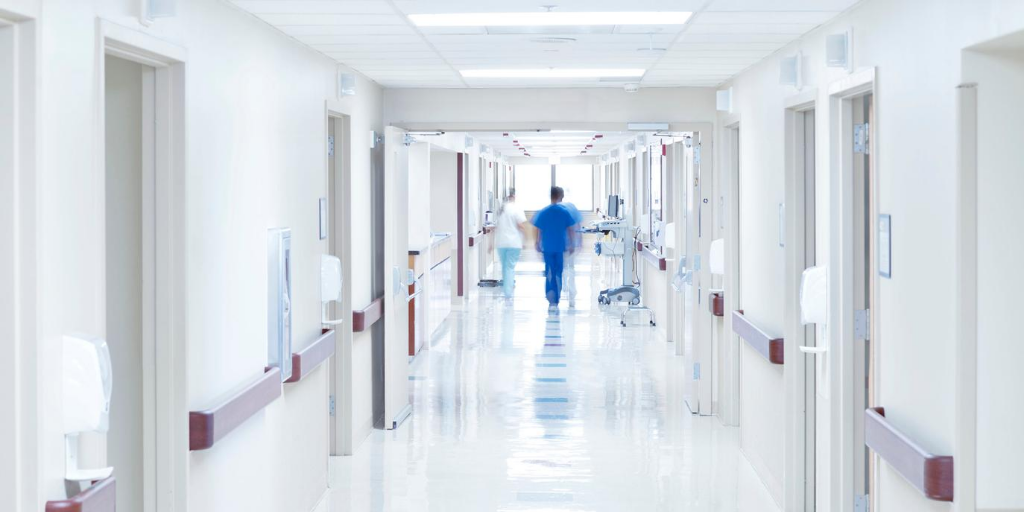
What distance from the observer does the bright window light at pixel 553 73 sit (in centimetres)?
674

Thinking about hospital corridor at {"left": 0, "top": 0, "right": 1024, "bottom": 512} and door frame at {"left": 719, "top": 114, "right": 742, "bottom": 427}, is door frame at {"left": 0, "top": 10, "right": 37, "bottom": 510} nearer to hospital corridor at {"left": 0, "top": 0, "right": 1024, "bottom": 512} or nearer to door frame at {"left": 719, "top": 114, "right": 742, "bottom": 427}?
hospital corridor at {"left": 0, "top": 0, "right": 1024, "bottom": 512}

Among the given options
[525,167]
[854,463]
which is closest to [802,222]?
[854,463]

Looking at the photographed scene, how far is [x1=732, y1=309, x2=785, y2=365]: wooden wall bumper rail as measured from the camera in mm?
5488

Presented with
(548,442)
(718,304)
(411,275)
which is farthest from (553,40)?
(411,275)

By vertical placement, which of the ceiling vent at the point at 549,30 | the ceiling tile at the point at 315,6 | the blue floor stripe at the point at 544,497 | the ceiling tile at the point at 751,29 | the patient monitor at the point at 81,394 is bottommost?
the blue floor stripe at the point at 544,497

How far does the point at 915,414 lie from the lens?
354 centimetres

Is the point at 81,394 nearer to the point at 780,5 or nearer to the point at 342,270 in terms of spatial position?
the point at 780,5

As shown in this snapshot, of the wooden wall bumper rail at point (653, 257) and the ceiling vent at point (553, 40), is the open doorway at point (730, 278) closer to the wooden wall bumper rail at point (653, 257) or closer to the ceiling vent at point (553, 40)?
the ceiling vent at point (553, 40)

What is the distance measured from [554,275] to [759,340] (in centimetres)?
853

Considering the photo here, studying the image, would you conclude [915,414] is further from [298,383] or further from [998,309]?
[298,383]

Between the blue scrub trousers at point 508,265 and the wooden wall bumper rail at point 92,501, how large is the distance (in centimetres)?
1257

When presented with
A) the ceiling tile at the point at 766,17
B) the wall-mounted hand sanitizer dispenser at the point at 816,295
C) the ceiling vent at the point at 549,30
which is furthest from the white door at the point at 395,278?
the wall-mounted hand sanitizer dispenser at the point at 816,295

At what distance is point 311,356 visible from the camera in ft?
17.6

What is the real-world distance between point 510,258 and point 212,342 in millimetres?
11689
